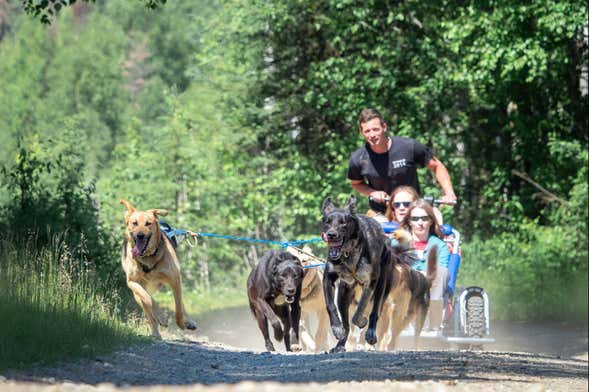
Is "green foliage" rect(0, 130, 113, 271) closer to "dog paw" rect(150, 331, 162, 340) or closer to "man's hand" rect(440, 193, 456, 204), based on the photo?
"dog paw" rect(150, 331, 162, 340)

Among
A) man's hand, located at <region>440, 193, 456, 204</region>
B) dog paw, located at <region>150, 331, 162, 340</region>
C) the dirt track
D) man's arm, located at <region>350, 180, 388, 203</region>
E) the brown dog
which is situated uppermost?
man's arm, located at <region>350, 180, 388, 203</region>

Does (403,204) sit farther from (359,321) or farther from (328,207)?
(359,321)

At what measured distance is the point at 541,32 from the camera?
22188 millimetres

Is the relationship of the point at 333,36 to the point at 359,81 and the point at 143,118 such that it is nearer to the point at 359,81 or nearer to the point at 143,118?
the point at 359,81

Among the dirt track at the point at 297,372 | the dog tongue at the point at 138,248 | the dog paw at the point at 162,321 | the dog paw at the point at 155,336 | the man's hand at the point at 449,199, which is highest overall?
the man's hand at the point at 449,199

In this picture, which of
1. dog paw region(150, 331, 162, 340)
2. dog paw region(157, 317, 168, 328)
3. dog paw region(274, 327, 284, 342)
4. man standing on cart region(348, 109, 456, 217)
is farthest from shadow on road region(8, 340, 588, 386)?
man standing on cart region(348, 109, 456, 217)

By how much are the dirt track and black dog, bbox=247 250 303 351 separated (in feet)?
2.74

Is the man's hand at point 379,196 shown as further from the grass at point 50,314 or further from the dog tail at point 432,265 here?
the grass at point 50,314

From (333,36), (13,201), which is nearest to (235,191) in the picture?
(333,36)

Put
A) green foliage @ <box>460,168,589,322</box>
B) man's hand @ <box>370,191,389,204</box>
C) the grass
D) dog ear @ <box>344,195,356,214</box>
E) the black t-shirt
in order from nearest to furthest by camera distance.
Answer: the grass
dog ear @ <box>344,195,356,214</box>
man's hand @ <box>370,191,389,204</box>
the black t-shirt
green foliage @ <box>460,168,589,322</box>

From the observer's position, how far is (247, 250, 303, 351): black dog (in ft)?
41.7

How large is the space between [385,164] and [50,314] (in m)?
4.01

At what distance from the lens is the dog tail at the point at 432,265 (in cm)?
1302

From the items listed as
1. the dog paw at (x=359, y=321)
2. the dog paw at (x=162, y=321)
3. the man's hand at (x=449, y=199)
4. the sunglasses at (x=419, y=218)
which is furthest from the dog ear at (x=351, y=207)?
the dog paw at (x=162, y=321)
